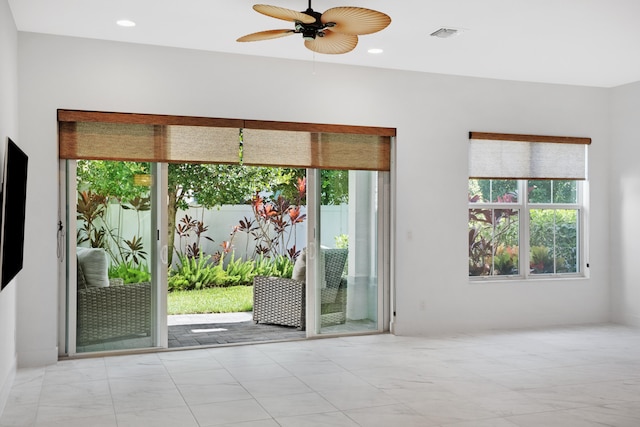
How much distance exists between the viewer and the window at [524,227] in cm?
689

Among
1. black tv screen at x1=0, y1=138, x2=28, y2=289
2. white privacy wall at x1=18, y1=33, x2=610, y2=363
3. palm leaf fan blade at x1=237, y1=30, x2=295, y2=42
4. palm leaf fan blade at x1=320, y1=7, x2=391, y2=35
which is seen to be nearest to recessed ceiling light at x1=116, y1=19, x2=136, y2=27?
white privacy wall at x1=18, y1=33, x2=610, y2=363

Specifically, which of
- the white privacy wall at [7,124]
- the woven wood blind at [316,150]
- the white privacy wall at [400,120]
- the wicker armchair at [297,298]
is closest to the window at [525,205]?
the white privacy wall at [400,120]

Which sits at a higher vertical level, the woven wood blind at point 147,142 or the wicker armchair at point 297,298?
the woven wood blind at point 147,142

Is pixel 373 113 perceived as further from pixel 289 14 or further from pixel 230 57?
pixel 289 14

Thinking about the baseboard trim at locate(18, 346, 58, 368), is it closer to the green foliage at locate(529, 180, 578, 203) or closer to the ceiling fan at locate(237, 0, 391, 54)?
the ceiling fan at locate(237, 0, 391, 54)

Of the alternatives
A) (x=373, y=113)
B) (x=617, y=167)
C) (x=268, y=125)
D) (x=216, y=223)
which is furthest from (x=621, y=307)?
(x=216, y=223)

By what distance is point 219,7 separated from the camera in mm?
4477

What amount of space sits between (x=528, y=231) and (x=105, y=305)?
4.54 meters

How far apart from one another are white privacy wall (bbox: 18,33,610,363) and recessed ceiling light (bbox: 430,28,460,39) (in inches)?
49.1

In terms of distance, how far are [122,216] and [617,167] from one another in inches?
214

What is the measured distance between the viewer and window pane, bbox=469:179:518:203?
686cm

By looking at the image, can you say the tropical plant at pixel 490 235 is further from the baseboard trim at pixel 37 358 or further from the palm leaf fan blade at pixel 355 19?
the baseboard trim at pixel 37 358

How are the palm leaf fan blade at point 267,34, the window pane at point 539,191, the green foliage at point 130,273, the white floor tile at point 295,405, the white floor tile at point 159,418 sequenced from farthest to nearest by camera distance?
the window pane at point 539,191 → the green foliage at point 130,273 → the palm leaf fan blade at point 267,34 → the white floor tile at point 295,405 → the white floor tile at point 159,418

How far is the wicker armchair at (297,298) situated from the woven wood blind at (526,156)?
181cm
